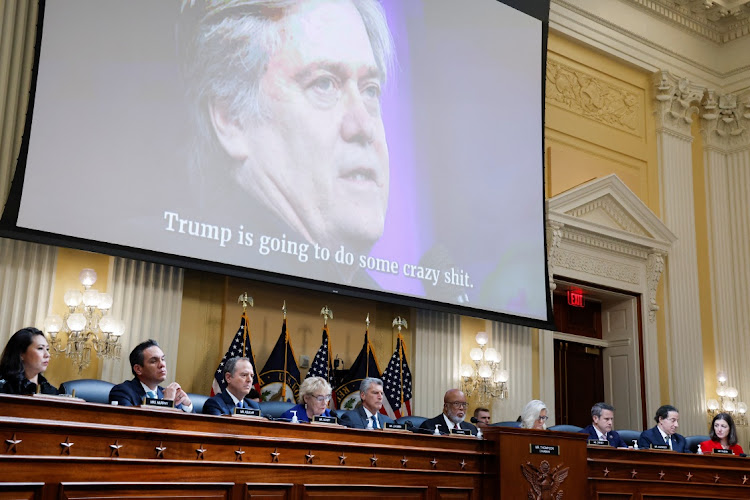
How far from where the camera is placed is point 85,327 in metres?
6.58

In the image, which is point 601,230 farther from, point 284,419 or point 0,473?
point 0,473

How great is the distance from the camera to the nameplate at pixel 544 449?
221 inches

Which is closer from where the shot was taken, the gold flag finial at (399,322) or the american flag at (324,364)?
the american flag at (324,364)

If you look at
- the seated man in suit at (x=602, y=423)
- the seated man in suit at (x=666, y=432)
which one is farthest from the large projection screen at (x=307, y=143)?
the seated man in suit at (x=666, y=432)

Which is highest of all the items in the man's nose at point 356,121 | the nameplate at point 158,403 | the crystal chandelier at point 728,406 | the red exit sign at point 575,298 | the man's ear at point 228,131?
the man's nose at point 356,121

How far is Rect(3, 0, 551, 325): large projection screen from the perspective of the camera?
651 centimetres

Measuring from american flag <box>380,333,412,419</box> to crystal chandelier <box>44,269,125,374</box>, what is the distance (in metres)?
2.58

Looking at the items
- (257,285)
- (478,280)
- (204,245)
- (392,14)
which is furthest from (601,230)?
(204,245)

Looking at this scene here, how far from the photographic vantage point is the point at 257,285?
7.84 meters

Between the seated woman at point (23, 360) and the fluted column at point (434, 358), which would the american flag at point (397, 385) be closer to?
the fluted column at point (434, 358)

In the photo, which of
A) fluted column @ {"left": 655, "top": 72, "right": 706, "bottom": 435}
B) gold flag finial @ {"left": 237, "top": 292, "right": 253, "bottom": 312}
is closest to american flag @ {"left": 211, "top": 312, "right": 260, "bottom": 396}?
gold flag finial @ {"left": 237, "top": 292, "right": 253, "bottom": 312}

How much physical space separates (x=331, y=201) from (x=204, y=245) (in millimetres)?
1364

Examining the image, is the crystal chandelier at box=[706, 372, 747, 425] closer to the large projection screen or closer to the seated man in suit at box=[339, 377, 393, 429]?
the large projection screen

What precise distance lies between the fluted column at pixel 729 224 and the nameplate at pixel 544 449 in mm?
→ 6197
